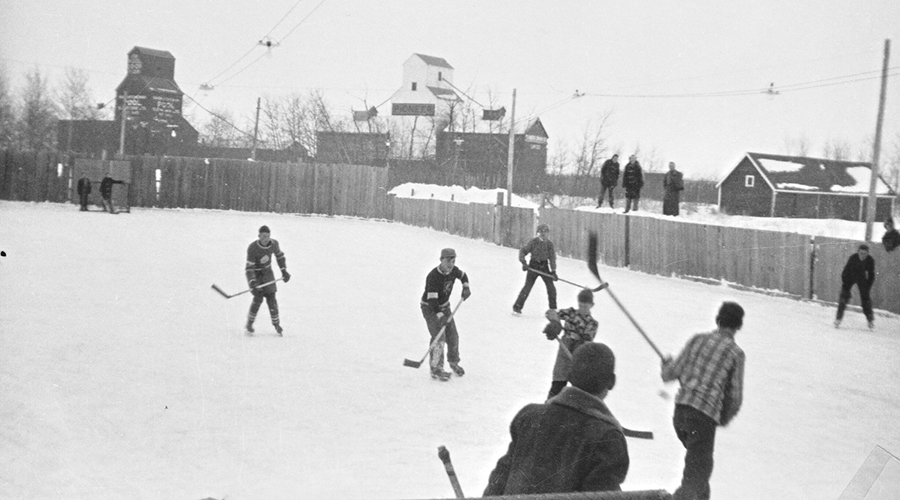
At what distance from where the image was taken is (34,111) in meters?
9.58

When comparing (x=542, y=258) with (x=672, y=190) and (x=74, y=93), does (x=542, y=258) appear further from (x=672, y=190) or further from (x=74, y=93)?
(x=74, y=93)

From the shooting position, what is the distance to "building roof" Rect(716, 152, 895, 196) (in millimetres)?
11695

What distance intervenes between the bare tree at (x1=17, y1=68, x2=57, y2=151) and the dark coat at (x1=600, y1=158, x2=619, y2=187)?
11.9 metres

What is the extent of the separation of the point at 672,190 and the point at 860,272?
7005 mm

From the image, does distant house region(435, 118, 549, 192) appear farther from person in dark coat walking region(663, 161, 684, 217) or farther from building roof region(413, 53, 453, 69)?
building roof region(413, 53, 453, 69)

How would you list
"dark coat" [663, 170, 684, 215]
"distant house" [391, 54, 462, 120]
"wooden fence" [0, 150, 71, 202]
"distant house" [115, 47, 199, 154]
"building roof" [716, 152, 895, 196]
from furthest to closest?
"distant house" [115, 47, 199, 154] < "distant house" [391, 54, 462, 120] < "wooden fence" [0, 150, 71, 202] < "dark coat" [663, 170, 684, 215] < "building roof" [716, 152, 895, 196]

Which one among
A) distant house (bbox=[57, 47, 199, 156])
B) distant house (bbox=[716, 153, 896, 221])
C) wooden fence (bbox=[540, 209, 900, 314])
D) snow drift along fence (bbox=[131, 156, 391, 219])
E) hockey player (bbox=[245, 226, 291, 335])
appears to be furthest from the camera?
distant house (bbox=[57, 47, 199, 156])

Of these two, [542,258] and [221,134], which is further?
[221,134]

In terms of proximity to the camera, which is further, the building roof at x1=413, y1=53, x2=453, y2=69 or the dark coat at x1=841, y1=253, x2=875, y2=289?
the building roof at x1=413, y1=53, x2=453, y2=69

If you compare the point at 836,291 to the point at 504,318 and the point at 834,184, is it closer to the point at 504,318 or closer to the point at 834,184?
the point at 834,184

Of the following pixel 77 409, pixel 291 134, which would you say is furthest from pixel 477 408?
pixel 291 134

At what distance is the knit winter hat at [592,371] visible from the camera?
119 inches

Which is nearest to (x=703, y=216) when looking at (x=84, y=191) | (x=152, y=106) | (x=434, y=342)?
(x=434, y=342)

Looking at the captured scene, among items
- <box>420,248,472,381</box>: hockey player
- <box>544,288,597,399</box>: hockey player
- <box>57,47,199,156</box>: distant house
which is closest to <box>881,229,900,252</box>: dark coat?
<box>420,248,472,381</box>: hockey player
